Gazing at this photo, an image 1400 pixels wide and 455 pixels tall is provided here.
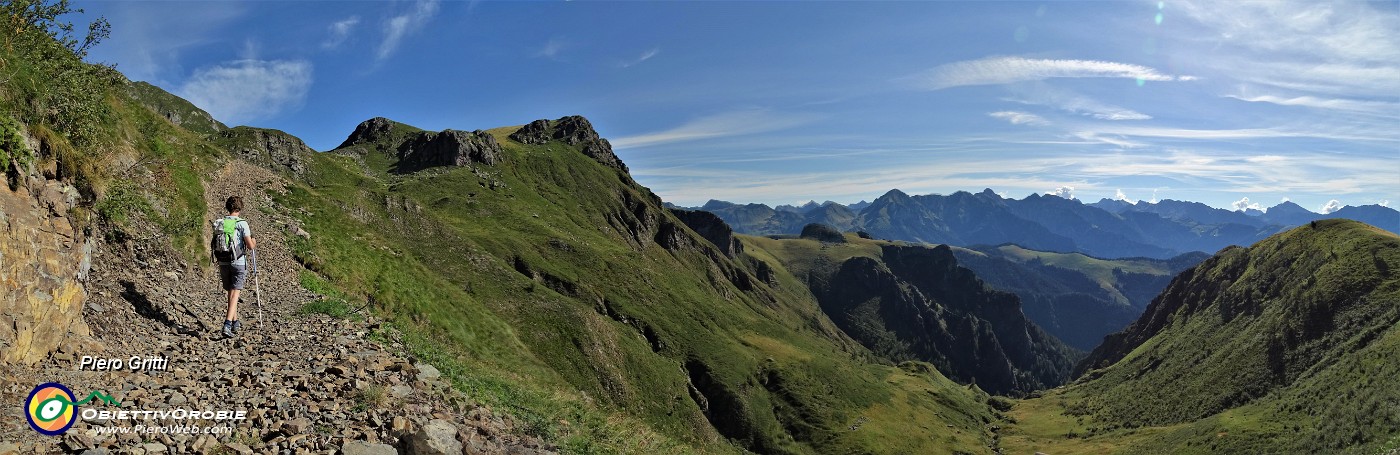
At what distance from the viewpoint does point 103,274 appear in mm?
15250

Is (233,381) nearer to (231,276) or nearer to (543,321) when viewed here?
→ (231,276)

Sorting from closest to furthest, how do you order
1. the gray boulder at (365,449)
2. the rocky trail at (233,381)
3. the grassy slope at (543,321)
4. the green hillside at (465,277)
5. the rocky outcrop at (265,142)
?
1. the rocky trail at (233,381)
2. the gray boulder at (365,449)
3. the green hillside at (465,277)
4. the grassy slope at (543,321)
5. the rocky outcrop at (265,142)

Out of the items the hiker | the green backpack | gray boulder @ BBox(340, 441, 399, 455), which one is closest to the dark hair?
the hiker

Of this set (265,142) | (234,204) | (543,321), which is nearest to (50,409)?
(234,204)

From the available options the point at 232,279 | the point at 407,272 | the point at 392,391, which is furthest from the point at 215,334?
the point at 407,272

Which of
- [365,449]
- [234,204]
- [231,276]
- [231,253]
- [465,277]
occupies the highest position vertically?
[234,204]

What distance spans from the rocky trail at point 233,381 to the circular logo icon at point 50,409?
182 millimetres

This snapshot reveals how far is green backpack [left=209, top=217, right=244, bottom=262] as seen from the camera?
53.1ft

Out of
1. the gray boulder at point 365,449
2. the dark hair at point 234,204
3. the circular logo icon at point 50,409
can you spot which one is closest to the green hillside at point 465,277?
the dark hair at point 234,204

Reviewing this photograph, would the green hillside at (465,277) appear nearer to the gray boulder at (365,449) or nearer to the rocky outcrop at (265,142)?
the rocky outcrop at (265,142)

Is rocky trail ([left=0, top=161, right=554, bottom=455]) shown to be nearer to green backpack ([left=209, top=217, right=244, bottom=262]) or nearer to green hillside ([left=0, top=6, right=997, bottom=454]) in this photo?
green hillside ([left=0, top=6, right=997, bottom=454])

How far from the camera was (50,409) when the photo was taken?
988 cm

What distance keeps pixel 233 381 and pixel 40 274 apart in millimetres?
5340

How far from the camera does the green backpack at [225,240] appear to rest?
53.1ft
